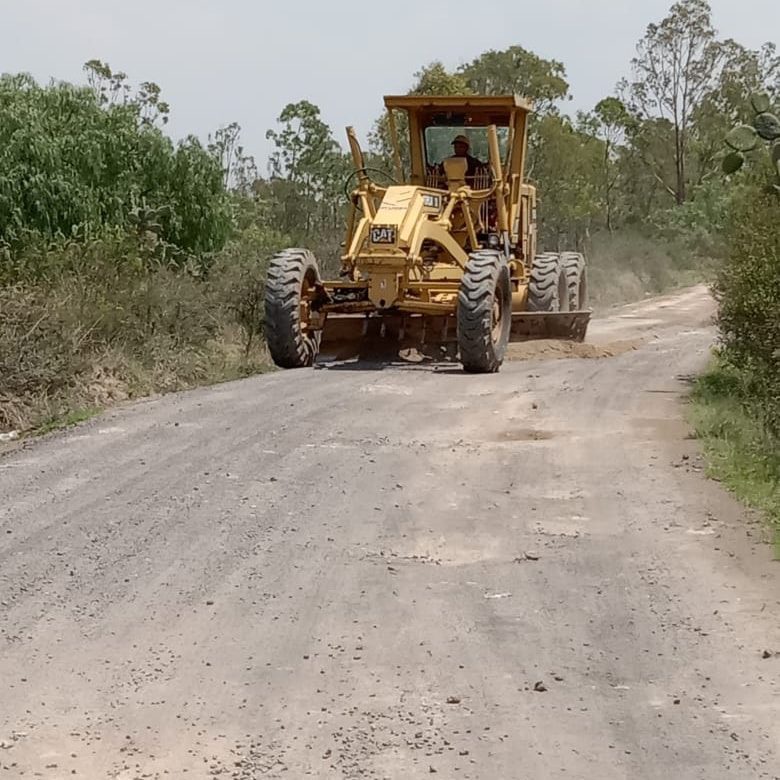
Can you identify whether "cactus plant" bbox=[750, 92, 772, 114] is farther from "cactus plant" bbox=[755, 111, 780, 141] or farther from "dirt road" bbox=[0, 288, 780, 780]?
"dirt road" bbox=[0, 288, 780, 780]

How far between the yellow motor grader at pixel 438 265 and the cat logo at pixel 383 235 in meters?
0.01

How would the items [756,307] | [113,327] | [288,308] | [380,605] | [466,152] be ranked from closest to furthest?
[380,605] → [756,307] → [113,327] → [288,308] → [466,152]

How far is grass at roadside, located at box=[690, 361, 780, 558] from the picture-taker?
28.1 ft

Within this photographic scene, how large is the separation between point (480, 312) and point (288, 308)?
231cm

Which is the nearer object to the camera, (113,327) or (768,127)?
(113,327)

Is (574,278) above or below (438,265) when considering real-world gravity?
below

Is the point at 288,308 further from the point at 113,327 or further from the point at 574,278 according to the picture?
the point at 574,278

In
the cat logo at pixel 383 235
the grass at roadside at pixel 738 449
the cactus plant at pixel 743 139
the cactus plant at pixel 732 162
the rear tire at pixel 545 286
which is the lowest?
the grass at roadside at pixel 738 449

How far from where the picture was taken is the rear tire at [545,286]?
704 inches

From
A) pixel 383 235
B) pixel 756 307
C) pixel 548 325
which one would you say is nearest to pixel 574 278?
pixel 548 325

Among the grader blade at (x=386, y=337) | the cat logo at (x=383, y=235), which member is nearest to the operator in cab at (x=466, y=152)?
Result: the grader blade at (x=386, y=337)

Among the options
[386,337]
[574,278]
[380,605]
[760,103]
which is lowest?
[380,605]

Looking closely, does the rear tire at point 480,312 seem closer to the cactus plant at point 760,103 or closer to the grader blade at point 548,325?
the grader blade at point 548,325

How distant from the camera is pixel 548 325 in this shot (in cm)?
1759
